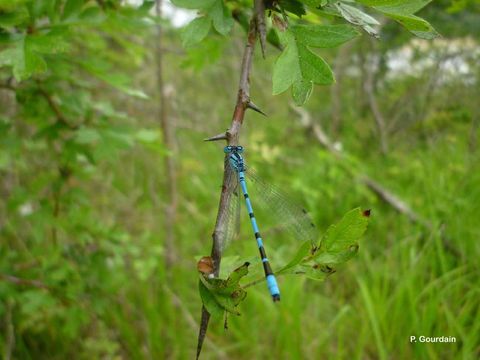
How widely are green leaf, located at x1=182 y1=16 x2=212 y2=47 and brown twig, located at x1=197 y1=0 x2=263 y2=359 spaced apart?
122 millimetres

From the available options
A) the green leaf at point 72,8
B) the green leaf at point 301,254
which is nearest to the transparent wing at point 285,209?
the green leaf at point 301,254

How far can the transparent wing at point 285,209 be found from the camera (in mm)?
1292

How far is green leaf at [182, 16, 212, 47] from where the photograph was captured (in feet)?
3.10

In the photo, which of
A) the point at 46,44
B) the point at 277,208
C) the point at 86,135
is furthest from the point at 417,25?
the point at 86,135

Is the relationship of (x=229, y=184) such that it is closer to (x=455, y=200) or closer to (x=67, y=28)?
(x=67, y=28)

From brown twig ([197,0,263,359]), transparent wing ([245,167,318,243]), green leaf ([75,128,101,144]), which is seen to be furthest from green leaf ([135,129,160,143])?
brown twig ([197,0,263,359])

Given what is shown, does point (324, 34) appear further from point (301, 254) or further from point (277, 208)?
point (277, 208)

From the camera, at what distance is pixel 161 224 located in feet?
11.3

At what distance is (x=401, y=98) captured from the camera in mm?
4586

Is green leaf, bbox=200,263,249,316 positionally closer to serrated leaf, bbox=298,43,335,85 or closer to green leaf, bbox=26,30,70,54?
serrated leaf, bbox=298,43,335,85

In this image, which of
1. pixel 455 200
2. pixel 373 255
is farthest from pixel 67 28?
pixel 373 255

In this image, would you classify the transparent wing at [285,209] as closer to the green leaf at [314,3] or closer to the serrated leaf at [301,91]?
the serrated leaf at [301,91]

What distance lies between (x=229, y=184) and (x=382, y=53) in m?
5.18

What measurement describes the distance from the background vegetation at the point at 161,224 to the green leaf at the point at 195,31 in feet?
1.24
